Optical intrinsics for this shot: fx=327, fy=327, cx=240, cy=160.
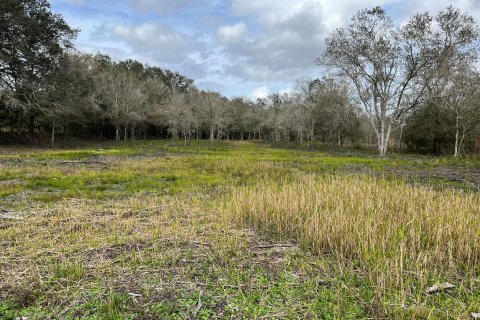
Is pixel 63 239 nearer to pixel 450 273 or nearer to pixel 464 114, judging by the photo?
pixel 450 273

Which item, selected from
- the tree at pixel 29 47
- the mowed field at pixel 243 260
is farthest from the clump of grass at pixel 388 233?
the tree at pixel 29 47

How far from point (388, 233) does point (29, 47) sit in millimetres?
40978

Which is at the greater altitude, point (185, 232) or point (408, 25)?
point (408, 25)

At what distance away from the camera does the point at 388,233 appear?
584 centimetres

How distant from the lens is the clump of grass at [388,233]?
4520 mm

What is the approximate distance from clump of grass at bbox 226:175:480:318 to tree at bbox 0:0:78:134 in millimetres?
32659

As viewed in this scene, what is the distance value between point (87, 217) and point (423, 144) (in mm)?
63739

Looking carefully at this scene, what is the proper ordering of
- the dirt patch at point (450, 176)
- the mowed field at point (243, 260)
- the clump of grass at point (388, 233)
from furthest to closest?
1. the dirt patch at point (450, 176)
2. the clump of grass at point (388, 233)
3. the mowed field at point (243, 260)

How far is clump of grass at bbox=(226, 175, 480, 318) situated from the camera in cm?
452

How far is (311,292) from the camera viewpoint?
429 centimetres

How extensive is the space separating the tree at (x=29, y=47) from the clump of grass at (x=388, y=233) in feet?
107

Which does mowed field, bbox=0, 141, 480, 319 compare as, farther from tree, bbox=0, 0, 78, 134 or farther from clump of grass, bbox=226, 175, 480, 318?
tree, bbox=0, 0, 78, 134

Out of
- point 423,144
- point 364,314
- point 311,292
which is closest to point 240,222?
point 311,292

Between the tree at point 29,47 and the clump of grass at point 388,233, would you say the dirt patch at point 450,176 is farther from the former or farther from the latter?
the tree at point 29,47
